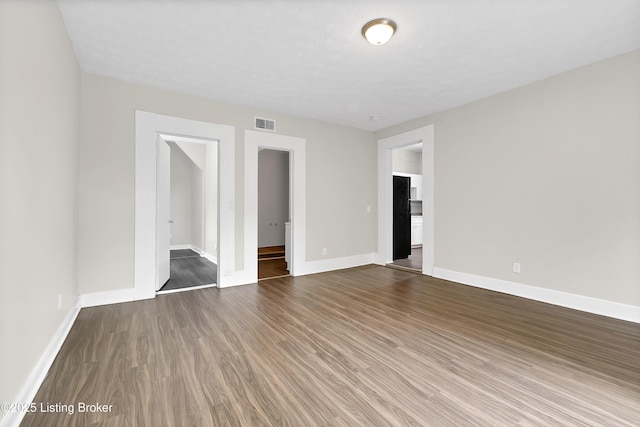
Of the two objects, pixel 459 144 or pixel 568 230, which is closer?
pixel 568 230

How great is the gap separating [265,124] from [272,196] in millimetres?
3675

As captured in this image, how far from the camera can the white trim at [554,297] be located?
292 centimetres

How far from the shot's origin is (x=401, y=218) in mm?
6273

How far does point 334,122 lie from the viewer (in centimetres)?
532

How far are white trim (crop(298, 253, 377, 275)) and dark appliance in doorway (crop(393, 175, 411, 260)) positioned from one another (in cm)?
65

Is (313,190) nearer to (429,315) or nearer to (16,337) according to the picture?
(429,315)

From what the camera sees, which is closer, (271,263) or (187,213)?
(271,263)

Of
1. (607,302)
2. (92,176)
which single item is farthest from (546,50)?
(92,176)

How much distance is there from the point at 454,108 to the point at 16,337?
5417 millimetres

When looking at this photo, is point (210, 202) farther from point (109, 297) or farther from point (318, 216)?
point (109, 297)

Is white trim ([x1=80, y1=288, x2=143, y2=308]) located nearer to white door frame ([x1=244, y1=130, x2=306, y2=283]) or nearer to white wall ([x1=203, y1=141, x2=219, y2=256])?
white door frame ([x1=244, y1=130, x2=306, y2=283])

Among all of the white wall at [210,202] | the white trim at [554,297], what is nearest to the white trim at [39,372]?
the white wall at [210,202]

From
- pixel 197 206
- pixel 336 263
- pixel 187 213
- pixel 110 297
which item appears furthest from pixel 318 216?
pixel 187 213

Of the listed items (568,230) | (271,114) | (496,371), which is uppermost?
(271,114)
